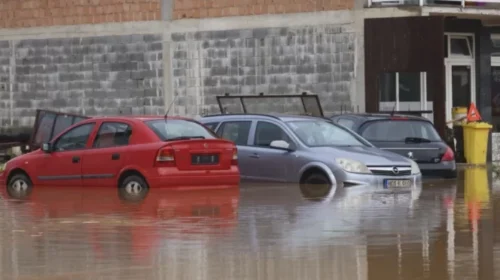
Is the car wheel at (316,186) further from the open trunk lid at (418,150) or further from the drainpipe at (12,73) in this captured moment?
the drainpipe at (12,73)

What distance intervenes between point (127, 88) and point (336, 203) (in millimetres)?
18635

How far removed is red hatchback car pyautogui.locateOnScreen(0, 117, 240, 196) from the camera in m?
18.3

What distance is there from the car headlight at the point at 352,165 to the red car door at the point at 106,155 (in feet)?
10.9

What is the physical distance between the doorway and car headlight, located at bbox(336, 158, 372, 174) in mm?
13842

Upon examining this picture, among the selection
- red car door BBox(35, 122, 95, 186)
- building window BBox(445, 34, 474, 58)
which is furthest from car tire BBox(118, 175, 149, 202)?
building window BBox(445, 34, 474, 58)

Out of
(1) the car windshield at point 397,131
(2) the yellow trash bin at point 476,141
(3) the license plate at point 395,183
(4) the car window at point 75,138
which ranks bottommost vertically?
(2) the yellow trash bin at point 476,141

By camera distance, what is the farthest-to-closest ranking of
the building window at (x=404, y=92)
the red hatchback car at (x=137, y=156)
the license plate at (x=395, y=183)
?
1. the building window at (x=404, y=92)
2. the license plate at (x=395, y=183)
3. the red hatchback car at (x=137, y=156)

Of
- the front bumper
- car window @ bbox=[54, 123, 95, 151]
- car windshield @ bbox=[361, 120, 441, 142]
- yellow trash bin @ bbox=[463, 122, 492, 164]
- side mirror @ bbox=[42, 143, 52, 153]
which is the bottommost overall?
yellow trash bin @ bbox=[463, 122, 492, 164]

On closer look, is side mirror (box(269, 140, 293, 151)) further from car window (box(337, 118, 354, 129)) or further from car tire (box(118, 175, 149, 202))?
car window (box(337, 118, 354, 129))

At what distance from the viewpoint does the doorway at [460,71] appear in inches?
→ 1288

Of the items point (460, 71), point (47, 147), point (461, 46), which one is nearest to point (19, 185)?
point (47, 147)

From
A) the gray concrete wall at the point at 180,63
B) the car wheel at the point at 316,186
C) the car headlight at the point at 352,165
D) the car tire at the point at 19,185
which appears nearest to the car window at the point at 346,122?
the car wheel at the point at 316,186

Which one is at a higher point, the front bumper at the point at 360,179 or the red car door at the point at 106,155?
the red car door at the point at 106,155

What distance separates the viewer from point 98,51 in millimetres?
35062
